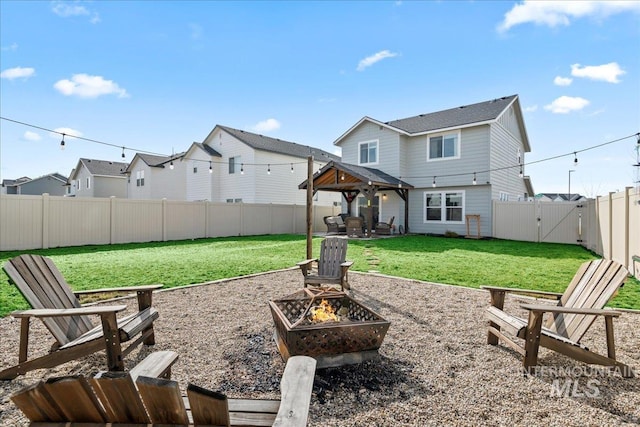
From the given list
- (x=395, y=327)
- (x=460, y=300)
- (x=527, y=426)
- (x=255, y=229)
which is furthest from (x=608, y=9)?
(x=255, y=229)

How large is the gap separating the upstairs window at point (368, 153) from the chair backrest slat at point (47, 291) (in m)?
17.0

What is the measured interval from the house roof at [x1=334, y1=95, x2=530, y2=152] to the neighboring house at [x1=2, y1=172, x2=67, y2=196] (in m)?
39.7

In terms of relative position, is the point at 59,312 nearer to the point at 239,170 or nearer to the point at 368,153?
the point at 368,153

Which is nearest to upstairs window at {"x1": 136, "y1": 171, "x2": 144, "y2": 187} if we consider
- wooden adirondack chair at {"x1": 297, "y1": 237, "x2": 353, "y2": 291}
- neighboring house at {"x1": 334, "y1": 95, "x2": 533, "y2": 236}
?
neighboring house at {"x1": 334, "y1": 95, "x2": 533, "y2": 236}

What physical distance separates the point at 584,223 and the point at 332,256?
41.9 ft

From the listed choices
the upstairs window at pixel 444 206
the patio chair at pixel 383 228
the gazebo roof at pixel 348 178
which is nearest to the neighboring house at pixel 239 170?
the gazebo roof at pixel 348 178

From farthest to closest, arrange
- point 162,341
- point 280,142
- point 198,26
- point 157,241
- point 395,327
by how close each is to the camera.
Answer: point 280,142 → point 157,241 → point 198,26 → point 395,327 → point 162,341

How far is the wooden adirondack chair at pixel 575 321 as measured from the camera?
9.50 ft

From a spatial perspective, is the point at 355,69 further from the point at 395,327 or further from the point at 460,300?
the point at 395,327

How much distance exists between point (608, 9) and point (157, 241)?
18190 mm

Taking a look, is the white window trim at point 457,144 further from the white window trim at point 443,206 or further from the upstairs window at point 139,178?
the upstairs window at point 139,178

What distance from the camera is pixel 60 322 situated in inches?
119

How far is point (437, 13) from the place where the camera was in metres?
9.85

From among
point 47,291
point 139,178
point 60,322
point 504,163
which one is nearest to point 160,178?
point 139,178
